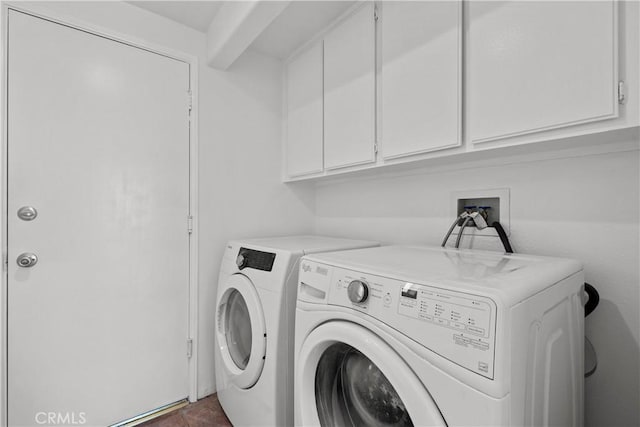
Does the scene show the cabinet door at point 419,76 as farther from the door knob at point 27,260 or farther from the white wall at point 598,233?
the door knob at point 27,260

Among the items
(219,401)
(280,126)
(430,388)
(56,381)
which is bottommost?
(219,401)

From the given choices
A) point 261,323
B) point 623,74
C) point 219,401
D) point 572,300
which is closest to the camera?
point 623,74

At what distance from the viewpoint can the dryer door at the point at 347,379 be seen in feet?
2.70

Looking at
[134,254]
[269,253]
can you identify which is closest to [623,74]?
[269,253]

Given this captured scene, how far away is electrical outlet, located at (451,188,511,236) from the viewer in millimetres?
1338

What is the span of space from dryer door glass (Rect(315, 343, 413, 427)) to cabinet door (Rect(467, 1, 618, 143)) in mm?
910

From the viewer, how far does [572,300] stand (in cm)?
92

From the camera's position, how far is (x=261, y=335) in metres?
1.31

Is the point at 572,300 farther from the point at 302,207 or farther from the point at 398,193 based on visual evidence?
the point at 302,207

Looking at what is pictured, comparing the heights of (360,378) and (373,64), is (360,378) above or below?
below

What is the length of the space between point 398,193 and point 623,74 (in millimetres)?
1070

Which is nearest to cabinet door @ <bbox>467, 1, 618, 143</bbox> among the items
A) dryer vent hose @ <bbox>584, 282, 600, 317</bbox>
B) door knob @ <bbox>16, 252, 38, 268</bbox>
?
dryer vent hose @ <bbox>584, 282, 600, 317</bbox>

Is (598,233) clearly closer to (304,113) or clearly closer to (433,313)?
(433,313)

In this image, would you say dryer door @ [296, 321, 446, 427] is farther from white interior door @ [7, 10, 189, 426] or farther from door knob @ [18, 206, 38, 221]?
door knob @ [18, 206, 38, 221]
